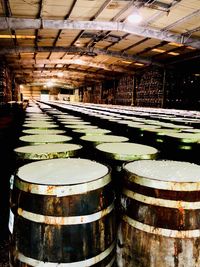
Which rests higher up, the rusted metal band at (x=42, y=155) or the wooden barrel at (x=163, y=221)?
the rusted metal band at (x=42, y=155)

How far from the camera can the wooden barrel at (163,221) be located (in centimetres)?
132

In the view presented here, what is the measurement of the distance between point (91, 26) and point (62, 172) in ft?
33.1

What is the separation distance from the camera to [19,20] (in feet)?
32.3

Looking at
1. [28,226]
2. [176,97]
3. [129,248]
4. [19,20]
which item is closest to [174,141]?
[129,248]

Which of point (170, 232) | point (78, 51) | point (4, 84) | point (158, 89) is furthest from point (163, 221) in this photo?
point (158, 89)

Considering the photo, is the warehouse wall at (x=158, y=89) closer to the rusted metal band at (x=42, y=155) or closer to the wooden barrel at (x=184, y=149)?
the wooden barrel at (x=184, y=149)

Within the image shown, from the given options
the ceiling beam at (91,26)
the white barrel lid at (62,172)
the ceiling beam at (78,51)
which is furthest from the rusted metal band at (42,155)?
the ceiling beam at (78,51)

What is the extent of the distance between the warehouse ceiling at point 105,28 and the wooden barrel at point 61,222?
28.3 ft

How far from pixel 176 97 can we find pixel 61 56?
9752 millimetres

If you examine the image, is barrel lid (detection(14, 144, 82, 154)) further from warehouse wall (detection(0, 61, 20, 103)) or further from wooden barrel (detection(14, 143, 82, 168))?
warehouse wall (detection(0, 61, 20, 103))

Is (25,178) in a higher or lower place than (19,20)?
lower

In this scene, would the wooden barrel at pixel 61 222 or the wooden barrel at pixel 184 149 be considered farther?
the wooden barrel at pixel 184 149

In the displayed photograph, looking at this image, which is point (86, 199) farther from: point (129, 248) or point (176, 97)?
point (176, 97)

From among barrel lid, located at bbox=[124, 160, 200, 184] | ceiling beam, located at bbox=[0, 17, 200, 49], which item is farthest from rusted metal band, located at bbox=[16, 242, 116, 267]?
ceiling beam, located at bbox=[0, 17, 200, 49]
